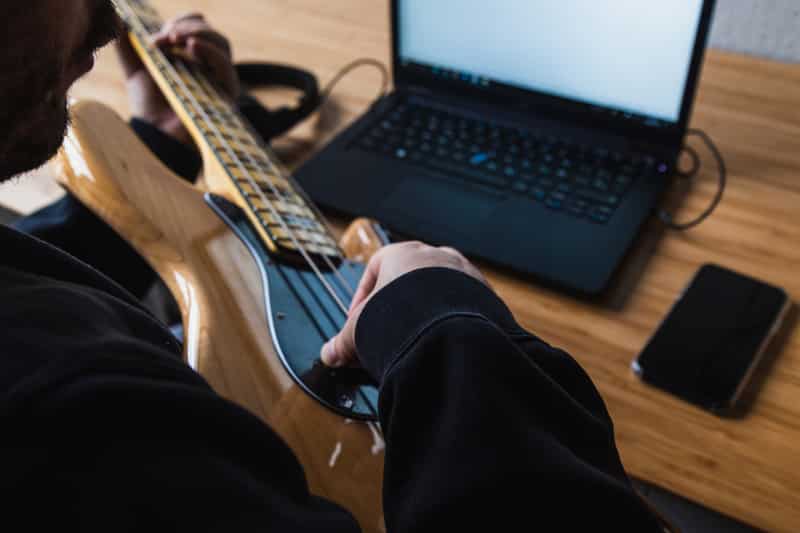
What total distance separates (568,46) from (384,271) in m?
0.37

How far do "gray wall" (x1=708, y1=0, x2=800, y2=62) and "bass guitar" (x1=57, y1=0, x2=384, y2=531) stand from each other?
1.89ft

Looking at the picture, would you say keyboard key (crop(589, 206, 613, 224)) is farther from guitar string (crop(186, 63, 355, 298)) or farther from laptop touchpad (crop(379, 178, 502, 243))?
guitar string (crop(186, 63, 355, 298))

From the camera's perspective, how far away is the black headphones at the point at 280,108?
0.91m

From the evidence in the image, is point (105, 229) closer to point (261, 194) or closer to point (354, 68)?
point (261, 194)

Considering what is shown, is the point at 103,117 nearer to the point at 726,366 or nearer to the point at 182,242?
the point at 182,242

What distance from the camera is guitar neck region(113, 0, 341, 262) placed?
69cm

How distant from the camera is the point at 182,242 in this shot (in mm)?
680

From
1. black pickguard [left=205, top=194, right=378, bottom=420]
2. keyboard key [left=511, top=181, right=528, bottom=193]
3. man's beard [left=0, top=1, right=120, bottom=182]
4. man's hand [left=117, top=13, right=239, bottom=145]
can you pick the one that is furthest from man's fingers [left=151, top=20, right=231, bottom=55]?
man's beard [left=0, top=1, right=120, bottom=182]

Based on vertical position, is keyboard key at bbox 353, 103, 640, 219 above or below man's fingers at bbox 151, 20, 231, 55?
below

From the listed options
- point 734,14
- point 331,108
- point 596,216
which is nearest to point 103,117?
point 331,108

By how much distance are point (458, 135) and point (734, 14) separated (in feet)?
1.36

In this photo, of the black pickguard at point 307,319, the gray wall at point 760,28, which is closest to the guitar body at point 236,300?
the black pickguard at point 307,319

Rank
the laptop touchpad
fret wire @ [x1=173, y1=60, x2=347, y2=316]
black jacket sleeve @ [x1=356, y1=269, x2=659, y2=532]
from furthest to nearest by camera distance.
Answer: the laptop touchpad, fret wire @ [x1=173, y1=60, x2=347, y2=316], black jacket sleeve @ [x1=356, y1=269, x2=659, y2=532]

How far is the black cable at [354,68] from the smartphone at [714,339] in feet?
1.50
